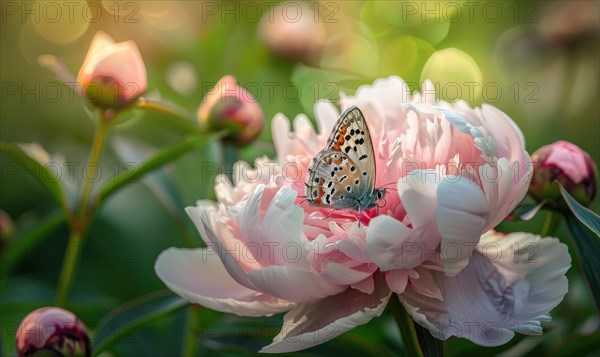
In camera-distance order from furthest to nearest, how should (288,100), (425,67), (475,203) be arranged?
1. (425,67)
2. (288,100)
3. (475,203)

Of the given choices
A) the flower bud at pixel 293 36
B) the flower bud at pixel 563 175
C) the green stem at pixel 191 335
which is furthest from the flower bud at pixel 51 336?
the flower bud at pixel 293 36

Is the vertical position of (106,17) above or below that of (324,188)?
below

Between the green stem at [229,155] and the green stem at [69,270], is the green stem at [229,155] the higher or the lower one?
the higher one

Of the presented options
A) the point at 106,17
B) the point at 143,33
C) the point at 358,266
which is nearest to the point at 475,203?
the point at 358,266

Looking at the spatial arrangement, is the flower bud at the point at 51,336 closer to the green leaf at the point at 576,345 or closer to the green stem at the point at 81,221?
the green stem at the point at 81,221

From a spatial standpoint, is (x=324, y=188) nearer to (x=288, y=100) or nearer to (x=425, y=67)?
(x=288, y=100)

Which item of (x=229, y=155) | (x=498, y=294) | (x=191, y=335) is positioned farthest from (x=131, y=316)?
(x=498, y=294)

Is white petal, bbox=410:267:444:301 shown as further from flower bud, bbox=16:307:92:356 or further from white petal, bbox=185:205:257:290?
flower bud, bbox=16:307:92:356
